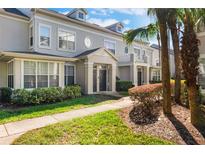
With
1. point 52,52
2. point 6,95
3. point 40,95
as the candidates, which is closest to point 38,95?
point 40,95

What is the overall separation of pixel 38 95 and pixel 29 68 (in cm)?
206

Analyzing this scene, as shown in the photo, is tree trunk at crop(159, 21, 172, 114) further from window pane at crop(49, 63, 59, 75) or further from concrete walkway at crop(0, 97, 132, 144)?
window pane at crop(49, 63, 59, 75)

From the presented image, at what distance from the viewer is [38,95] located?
1132cm

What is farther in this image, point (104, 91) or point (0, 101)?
point (104, 91)

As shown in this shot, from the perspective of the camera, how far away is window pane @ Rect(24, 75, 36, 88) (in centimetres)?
1213

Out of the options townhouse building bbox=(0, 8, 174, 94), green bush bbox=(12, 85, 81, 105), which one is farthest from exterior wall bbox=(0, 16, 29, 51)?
green bush bbox=(12, 85, 81, 105)

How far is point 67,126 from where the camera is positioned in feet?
21.1

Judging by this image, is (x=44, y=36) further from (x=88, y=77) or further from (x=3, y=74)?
(x=88, y=77)

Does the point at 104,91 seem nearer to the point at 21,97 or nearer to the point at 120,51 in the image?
the point at 120,51

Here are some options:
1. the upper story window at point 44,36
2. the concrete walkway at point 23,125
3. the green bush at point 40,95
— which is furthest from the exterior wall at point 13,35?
the concrete walkway at point 23,125

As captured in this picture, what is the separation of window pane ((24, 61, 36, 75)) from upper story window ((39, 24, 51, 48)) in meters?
2.68

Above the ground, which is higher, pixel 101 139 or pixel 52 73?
pixel 52 73
